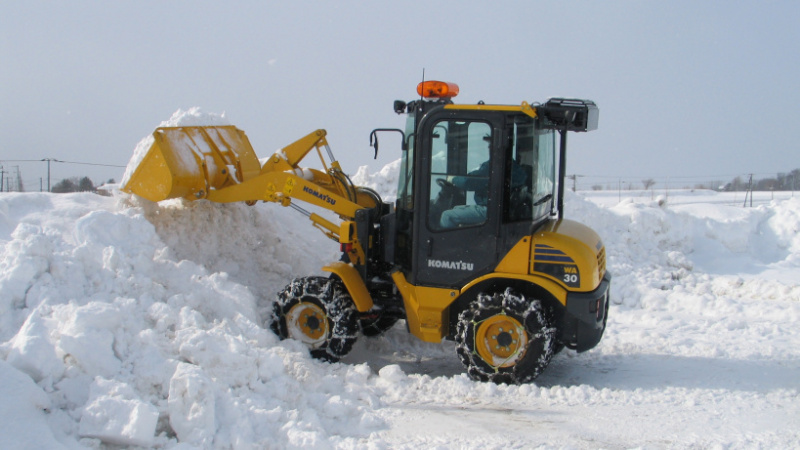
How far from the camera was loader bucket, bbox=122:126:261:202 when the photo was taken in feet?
21.7

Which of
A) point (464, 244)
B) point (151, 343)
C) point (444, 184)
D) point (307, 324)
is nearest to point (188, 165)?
point (307, 324)

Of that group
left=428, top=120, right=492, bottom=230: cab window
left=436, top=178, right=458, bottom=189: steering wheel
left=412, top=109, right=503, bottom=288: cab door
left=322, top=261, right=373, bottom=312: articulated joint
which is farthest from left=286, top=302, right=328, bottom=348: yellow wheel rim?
left=436, top=178, right=458, bottom=189: steering wheel

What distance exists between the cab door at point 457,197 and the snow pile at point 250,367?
103 centimetres

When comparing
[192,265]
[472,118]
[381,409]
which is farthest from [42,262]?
[472,118]

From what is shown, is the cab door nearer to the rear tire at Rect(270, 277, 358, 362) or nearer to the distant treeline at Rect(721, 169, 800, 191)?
the rear tire at Rect(270, 277, 358, 362)

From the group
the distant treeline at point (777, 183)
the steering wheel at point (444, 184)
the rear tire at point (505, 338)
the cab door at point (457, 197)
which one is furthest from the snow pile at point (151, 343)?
the distant treeline at point (777, 183)

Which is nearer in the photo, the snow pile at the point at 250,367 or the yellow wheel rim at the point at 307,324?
the snow pile at the point at 250,367

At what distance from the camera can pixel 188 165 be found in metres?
6.83

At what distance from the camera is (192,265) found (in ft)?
21.8

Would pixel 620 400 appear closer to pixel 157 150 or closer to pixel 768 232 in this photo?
pixel 157 150

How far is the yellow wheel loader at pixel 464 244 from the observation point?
585cm

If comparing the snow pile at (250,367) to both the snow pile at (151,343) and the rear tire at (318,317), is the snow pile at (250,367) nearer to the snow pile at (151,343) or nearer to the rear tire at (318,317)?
the snow pile at (151,343)

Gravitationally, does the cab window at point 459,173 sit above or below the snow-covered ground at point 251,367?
above

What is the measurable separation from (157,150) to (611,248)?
301 inches
